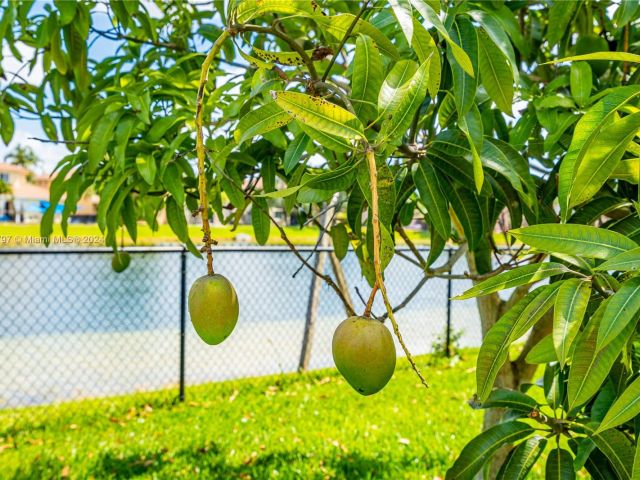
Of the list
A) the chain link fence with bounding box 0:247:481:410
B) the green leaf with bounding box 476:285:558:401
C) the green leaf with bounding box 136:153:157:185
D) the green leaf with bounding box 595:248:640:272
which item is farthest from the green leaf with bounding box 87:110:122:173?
the chain link fence with bounding box 0:247:481:410

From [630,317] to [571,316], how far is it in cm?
7

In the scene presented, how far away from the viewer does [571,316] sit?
63 centimetres

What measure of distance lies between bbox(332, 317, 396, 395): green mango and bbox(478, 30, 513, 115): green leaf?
504 millimetres

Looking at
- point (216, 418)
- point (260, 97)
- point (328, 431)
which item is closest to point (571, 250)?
point (260, 97)

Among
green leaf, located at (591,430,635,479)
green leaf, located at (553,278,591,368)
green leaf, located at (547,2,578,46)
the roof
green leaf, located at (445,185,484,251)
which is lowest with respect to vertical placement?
the roof


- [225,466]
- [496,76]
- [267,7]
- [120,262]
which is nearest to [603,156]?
[496,76]

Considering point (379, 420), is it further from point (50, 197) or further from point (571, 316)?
point (571, 316)

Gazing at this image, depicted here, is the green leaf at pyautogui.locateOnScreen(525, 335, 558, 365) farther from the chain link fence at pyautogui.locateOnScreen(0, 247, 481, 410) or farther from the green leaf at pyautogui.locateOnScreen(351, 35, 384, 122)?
the chain link fence at pyautogui.locateOnScreen(0, 247, 481, 410)

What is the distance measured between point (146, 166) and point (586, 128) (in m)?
0.84

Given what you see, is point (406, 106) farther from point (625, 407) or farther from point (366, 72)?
point (625, 407)

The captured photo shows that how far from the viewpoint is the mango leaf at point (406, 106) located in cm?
56

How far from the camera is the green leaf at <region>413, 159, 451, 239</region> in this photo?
0.94 m

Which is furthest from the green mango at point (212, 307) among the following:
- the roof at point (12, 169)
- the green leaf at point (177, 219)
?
the roof at point (12, 169)

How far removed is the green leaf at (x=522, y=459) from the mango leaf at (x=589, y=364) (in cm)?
54
